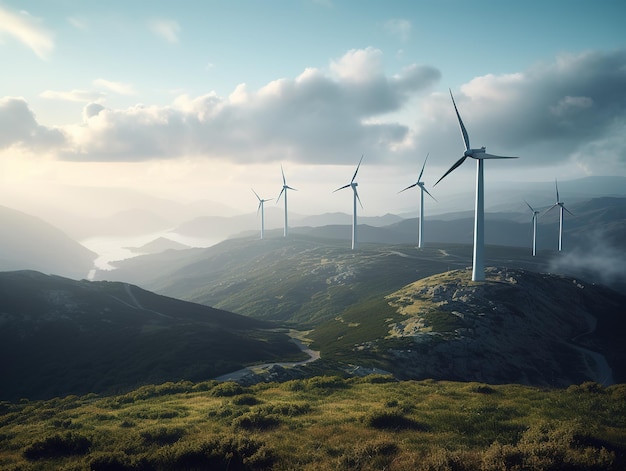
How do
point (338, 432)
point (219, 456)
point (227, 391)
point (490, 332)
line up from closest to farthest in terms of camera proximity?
point (219, 456) → point (338, 432) → point (227, 391) → point (490, 332)

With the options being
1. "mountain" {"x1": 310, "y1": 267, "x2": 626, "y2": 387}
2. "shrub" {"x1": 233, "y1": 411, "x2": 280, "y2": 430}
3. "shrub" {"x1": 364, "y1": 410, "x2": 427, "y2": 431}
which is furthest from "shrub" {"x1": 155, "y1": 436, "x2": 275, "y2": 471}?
"mountain" {"x1": 310, "y1": 267, "x2": 626, "y2": 387}

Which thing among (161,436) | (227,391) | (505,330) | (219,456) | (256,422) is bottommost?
(505,330)

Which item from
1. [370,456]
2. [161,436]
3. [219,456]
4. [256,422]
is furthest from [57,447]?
[370,456]

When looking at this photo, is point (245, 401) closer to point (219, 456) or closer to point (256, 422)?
point (256, 422)

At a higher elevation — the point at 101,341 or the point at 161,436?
the point at 161,436

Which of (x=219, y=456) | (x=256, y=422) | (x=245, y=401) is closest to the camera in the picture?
(x=219, y=456)

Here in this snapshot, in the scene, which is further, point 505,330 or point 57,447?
point 505,330

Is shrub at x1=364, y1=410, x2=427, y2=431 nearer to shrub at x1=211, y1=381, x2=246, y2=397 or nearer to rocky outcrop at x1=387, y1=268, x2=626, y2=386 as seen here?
shrub at x1=211, y1=381, x2=246, y2=397
